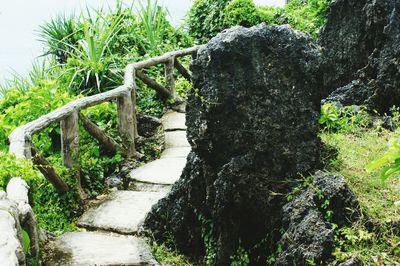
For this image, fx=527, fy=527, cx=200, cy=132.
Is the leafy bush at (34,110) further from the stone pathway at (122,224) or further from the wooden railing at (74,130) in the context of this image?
the stone pathway at (122,224)

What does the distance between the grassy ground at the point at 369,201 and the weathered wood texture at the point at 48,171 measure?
2.68 m

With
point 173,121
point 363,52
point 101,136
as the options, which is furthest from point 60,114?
point 363,52

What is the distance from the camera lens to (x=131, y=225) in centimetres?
529

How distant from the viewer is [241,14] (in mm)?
12961

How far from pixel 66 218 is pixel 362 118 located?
11.8 ft

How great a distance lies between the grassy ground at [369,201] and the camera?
11.7 ft

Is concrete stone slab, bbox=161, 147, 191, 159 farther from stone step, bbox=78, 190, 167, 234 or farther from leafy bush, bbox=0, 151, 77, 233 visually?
leafy bush, bbox=0, 151, 77, 233

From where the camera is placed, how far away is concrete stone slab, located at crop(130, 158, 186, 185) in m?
6.19

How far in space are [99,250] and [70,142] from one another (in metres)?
1.45

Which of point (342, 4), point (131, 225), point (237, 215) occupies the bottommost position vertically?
point (131, 225)

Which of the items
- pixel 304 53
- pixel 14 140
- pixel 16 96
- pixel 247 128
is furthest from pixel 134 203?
pixel 16 96

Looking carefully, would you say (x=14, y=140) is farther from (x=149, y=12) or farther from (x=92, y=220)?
(x=149, y=12)

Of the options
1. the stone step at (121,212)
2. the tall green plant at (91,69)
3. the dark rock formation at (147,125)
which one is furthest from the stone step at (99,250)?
the tall green plant at (91,69)

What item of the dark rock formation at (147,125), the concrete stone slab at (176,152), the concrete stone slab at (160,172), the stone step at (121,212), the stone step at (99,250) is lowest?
the stone step at (99,250)
